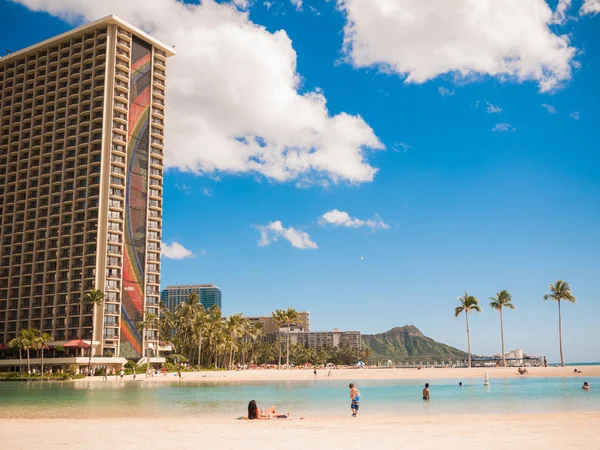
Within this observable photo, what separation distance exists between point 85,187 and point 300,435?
4034 inches

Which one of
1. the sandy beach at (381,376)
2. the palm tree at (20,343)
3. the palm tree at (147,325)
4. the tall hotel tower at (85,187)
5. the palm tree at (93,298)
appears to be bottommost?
the sandy beach at (381,376)

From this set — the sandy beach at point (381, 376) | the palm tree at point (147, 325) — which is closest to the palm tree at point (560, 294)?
the sandy beach at point (381, 376)

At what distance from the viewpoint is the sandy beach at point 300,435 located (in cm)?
1731

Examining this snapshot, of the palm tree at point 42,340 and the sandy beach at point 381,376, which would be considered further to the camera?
the palm tree at point 42,340

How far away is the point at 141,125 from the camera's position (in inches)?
4656

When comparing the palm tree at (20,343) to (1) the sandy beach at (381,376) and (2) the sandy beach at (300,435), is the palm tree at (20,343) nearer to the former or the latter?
(1) the sandy beach at (381,376)

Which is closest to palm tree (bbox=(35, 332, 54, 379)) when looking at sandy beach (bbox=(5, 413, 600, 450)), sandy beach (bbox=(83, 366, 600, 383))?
sandy beach (bbox=(83, 366, 600, 383))

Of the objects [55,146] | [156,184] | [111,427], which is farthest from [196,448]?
[55,146]

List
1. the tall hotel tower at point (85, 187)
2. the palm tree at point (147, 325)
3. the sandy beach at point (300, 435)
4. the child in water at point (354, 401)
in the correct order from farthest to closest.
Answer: the tall hotel tower at point (85, 187)
the palm tree at point (147, 325)
the child in water at point (354, 401)
the sandy beach at point (300, 435)

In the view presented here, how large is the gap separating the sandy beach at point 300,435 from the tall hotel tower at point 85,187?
281ft

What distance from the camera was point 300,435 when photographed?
2017cm

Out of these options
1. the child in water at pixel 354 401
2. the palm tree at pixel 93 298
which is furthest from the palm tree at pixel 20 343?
the child in water at pixel 354 401

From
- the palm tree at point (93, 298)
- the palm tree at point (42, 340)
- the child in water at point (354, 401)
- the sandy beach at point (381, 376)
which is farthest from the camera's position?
the palm tree at point (42, 340)

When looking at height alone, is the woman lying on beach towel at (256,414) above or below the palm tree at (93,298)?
below
